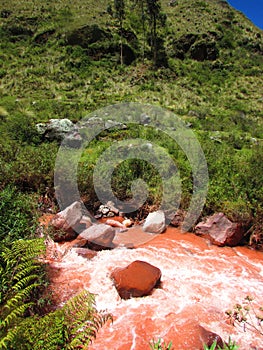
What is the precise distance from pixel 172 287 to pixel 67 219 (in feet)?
9.37

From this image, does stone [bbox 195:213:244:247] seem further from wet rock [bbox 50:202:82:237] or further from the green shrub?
the green shrub

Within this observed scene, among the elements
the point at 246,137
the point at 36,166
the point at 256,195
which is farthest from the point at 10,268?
the point at 246,137

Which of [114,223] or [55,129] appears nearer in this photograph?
[114,223]

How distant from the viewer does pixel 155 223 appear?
266 inches

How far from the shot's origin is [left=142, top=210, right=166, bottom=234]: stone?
6.69m

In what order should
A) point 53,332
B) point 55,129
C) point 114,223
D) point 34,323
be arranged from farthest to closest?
point 55,129
point 114,223
point 34,323
point 53,332

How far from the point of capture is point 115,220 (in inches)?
285

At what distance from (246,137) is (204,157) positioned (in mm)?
6061

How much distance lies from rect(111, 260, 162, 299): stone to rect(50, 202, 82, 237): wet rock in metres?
1.87

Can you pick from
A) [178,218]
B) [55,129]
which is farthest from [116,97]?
[178,218]

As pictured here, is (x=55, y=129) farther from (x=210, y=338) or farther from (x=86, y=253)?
(x=210, y=338)

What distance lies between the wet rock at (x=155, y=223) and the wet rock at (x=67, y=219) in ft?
5.52

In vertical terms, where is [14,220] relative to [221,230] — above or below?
below

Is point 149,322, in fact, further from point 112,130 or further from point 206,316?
point 112,130
